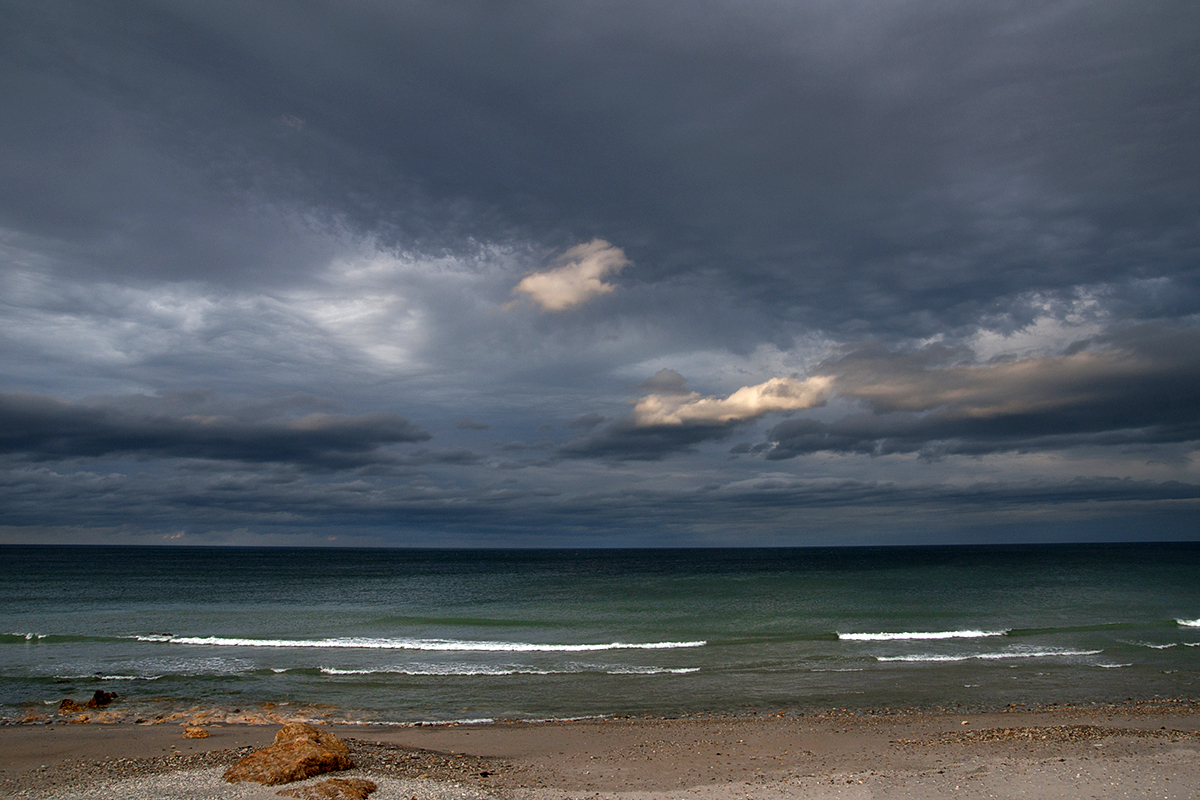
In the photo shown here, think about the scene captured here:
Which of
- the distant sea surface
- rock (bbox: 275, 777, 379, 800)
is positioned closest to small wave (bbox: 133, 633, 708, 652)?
the distant sea surface

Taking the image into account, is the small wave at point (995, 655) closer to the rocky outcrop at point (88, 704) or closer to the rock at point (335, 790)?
the rock at point (335, 790)

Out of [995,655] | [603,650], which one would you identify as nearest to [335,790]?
[603,650]

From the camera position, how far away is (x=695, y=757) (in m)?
12.1

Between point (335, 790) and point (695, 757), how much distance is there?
6.49 m

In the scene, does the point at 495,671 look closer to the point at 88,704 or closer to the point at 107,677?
the point at 88,704

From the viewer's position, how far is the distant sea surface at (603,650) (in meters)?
17.5

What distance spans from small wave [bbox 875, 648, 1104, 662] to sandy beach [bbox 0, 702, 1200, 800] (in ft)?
23.9

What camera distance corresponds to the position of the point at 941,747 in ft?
40.0

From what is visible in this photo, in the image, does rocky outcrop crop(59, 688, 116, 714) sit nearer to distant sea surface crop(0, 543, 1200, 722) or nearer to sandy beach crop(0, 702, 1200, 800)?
distant sea surface crop(0, 543, 1200, 722)

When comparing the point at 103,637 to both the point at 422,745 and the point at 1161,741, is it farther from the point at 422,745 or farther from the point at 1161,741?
the point at 1161,741

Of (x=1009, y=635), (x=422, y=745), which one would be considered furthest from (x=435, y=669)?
(x=1009, y=635)

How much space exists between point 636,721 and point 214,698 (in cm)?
1222

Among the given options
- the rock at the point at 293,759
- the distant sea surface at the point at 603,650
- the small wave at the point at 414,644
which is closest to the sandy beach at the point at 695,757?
the rock at the point at 293,759

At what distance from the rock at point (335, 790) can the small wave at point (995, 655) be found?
19063mm
